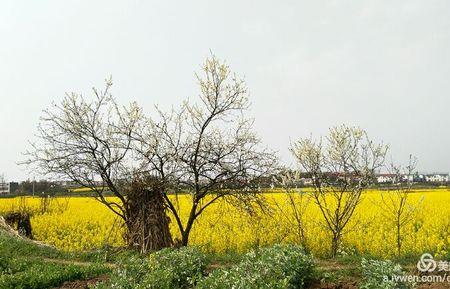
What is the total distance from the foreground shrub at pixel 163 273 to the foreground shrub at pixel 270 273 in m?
0.69

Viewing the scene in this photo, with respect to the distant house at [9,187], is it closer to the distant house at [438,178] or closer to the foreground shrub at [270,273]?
the foreground shrub at [270,273]

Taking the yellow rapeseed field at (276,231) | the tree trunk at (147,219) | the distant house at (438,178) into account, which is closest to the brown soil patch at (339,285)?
the yellow rapeseed field at (276,231)

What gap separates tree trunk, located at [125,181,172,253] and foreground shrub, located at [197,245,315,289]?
556 centimetres

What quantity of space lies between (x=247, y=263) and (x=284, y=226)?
26.3 ft

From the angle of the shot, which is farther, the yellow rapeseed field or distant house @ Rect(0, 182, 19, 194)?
distant house @ Rect(0, 182, 19, 194)

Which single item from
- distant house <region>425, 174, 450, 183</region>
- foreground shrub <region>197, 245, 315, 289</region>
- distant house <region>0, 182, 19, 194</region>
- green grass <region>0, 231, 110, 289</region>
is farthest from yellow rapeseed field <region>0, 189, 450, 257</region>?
distant house <region>425, 174, 450, 183</region>

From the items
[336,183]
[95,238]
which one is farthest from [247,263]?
[95,238]

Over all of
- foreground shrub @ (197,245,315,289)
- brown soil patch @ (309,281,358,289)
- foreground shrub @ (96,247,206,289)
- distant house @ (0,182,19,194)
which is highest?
distant house @ (0,182,19,194)

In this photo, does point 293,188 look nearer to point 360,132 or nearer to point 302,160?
point 302,160

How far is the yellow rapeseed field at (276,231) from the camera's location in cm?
1372

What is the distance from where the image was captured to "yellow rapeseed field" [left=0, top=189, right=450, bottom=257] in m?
13.7

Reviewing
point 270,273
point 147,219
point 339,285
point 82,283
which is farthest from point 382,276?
point 147,219

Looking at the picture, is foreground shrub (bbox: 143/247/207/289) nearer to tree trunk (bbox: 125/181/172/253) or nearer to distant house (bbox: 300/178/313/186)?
tree trunk (bbox: 125/181/172/253)

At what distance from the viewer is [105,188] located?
47.9ft
